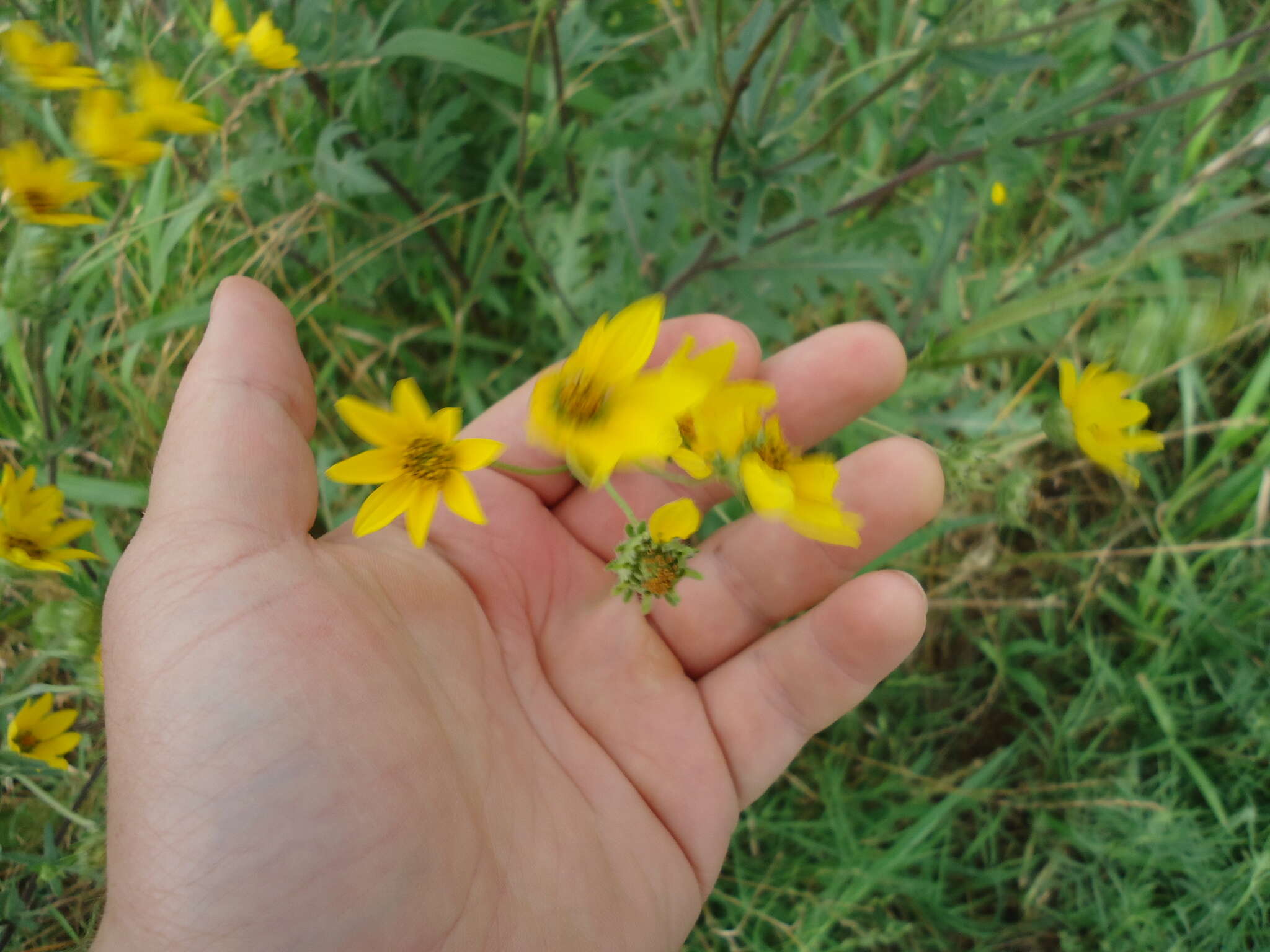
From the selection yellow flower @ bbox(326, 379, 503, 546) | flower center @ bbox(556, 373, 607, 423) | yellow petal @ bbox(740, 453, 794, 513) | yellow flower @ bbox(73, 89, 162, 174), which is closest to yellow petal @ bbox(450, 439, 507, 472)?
yellow flower @ bbox(326, 379, 503, 546)

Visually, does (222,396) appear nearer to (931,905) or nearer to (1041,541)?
(931,905)

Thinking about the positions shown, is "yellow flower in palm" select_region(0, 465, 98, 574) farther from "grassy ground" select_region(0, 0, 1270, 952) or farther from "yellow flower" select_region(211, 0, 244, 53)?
"yellow flower" select_region(211, 0, 244, 53)

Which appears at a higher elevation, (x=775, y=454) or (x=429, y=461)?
(x=429, y=461)

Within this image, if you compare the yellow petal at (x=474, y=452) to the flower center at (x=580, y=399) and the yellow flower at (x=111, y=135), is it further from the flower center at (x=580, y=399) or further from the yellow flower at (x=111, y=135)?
Result: the yellow flower at (x=111, y=135)

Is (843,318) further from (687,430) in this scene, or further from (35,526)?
(35,526)

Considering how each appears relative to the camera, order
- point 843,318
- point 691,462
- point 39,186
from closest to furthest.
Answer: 1. point 691,462
2. point 39,186
3. point 843,318

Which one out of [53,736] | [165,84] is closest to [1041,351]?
[165,84]

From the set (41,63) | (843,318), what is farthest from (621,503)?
(843,318)
